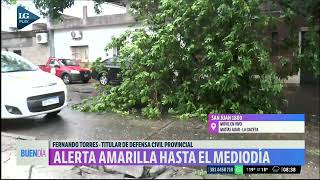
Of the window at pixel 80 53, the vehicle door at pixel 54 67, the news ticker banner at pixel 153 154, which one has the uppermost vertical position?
the window at pixel 80 53

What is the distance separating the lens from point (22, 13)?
476 inches

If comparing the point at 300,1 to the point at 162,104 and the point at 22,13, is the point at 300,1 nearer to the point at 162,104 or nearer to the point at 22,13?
the point at 162,104

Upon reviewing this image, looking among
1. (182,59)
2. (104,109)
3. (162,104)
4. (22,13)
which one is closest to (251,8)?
(182,59)

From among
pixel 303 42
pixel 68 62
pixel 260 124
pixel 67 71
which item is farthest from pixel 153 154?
pixel 68 62

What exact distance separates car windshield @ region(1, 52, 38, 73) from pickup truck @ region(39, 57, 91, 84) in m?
8.93

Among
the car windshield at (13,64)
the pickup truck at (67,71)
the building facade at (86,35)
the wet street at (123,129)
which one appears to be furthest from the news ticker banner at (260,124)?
the building facade at (86,35)

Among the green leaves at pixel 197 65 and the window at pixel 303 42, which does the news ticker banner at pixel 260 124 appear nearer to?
the green leaves at pixel 197 65

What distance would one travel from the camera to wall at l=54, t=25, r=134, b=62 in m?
20.7

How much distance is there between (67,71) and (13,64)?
9.31 meters

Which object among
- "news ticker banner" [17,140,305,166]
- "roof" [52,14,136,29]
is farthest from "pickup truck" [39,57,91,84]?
"news ticker banner" [17,140,305,166]

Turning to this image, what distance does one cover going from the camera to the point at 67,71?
55.7 ft

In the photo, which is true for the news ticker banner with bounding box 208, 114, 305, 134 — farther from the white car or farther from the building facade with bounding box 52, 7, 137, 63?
the building facade with bounding box 52, 7, 137, 63

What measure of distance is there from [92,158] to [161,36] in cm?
403

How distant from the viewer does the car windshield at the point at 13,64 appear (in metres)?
7.47
